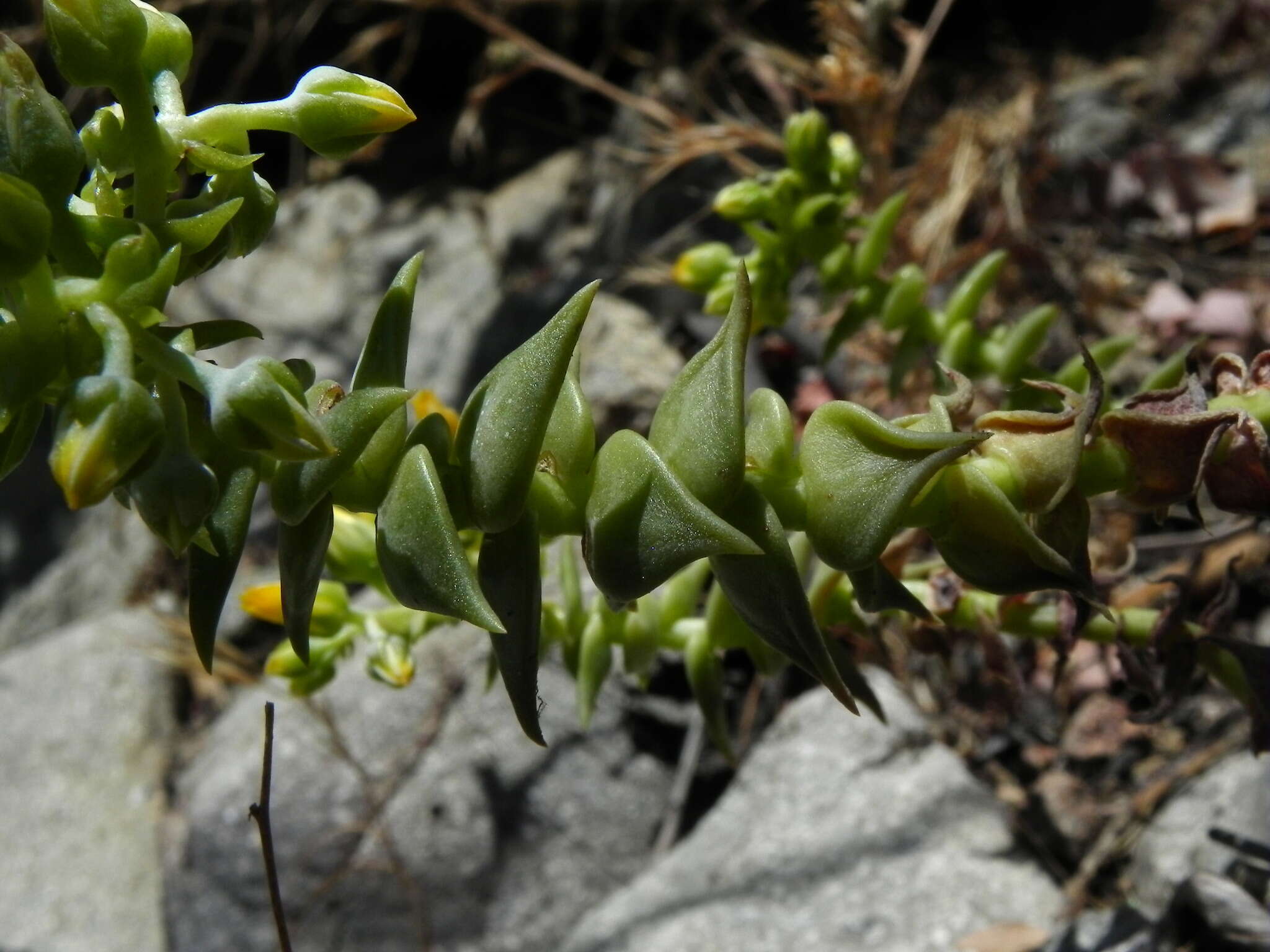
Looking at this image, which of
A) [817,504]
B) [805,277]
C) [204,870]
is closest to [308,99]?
[817,504]

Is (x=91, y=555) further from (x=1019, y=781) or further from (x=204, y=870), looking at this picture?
(x=1019, y=781)

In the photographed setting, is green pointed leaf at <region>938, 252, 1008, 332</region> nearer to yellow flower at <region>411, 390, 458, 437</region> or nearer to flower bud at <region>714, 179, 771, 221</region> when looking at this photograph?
flower bud at <region>714, 179, 771, 221</region>

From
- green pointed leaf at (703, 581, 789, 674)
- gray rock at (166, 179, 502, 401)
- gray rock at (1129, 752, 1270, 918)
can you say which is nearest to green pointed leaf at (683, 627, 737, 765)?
green pointed leaf at (703, 581, 789, 674)

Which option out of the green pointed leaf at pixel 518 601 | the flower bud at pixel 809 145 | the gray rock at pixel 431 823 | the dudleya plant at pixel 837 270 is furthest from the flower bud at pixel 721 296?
the gray rock at pixel 431 823

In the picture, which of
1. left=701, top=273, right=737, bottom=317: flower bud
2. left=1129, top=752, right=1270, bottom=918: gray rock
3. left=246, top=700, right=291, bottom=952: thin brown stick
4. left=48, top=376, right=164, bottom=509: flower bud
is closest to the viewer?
left=48, top=376, right=164, bottom=509: flower bud

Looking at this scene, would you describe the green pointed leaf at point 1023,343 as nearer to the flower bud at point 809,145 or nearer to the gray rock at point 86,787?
the flower bud at point 809,145

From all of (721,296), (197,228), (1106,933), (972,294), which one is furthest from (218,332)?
(1106,933)
